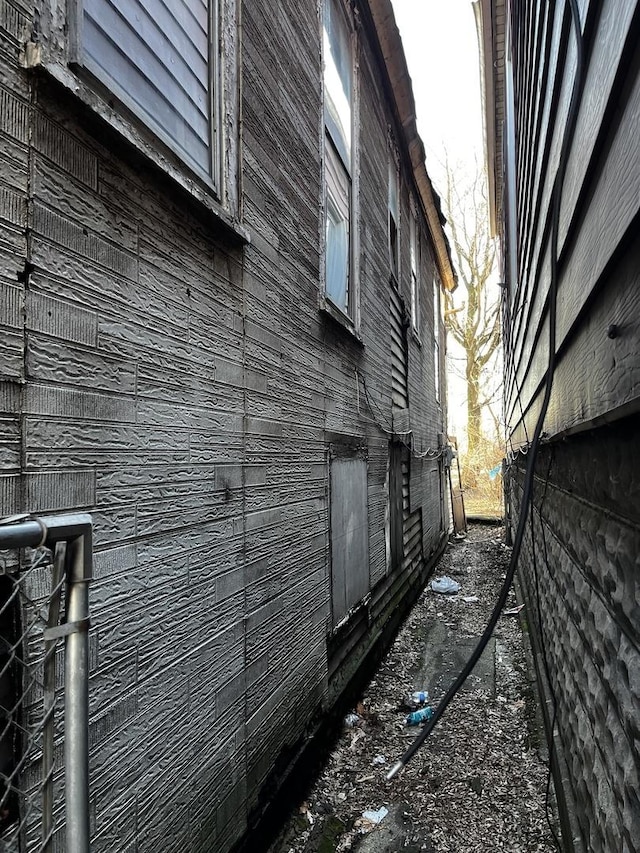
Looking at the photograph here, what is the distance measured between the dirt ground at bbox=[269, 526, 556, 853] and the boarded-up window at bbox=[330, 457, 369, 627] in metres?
0.90

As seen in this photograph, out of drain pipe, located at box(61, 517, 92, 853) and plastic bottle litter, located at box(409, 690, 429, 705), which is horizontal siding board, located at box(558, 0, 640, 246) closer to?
drain pipe, located at box(61, 517, 92, 853)

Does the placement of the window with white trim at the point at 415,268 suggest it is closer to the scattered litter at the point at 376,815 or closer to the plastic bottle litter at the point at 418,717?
the plastic bottle litter at the point at 418,717

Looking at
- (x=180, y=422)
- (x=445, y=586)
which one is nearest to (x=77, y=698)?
(x=180, y=422)

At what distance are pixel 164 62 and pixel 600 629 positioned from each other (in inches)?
107

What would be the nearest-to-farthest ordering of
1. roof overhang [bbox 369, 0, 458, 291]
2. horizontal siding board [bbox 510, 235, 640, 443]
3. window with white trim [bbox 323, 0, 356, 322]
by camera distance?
horizontal siding board [bbox 510, 235, 640, 443], window with white trim [bbox 323, 0, 356, 322], roof overhang [bbox 369, 0, 458, 291]

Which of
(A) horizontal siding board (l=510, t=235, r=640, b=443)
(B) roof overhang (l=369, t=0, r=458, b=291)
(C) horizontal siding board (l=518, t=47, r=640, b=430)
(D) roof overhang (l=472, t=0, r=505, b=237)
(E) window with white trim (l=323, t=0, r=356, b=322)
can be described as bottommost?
(A) horizontal siding board (l=510, t=235, r=640, b=443)

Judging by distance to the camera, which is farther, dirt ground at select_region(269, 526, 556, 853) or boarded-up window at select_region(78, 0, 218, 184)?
dirt ground at select_region(269, 526, 556, 853)

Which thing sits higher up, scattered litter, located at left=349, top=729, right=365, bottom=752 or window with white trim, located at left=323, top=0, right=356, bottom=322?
window with white trim, located at left=323, top=0, right=356, bottom=322

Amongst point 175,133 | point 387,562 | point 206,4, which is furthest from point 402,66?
point 387,562

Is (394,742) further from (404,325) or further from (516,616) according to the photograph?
(404,325)

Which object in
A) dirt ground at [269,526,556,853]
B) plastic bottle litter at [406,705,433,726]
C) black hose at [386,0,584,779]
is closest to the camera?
black hose at [386,0,584,779]

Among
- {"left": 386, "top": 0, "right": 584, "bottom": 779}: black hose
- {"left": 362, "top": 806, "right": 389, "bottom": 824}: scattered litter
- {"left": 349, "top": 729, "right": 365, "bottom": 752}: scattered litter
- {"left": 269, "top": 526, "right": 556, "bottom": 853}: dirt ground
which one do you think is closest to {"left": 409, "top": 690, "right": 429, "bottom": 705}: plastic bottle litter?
{"left": 269, "top": 526, "right": 556, "bottom": 853}: dirt ground

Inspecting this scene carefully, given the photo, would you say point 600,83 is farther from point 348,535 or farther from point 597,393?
point 348,535

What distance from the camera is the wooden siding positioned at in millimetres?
1229
